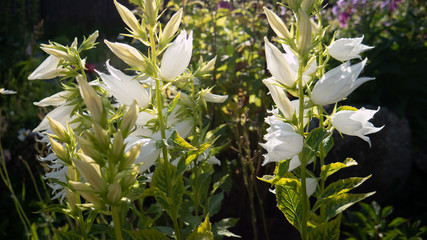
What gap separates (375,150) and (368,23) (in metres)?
1.42

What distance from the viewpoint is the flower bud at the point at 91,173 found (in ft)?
2.55

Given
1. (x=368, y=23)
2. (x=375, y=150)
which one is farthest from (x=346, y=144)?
(x=368, y=23)

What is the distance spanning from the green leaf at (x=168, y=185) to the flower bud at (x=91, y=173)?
0.24 m

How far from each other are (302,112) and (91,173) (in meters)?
0.48

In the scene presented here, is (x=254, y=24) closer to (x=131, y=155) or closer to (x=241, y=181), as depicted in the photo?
(x=241, y=181)

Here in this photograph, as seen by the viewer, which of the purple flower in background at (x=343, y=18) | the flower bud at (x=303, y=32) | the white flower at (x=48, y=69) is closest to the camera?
the flower bud at (x=303, y=32)

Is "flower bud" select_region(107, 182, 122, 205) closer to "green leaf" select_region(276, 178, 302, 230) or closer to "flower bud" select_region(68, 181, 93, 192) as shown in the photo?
"flower bud" select_region(68, 181, 93, 192)

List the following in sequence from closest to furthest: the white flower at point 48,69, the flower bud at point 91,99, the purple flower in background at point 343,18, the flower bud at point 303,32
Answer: the flower bud at point 91,99 → the flower bud at point 303,32 → the white flower at point 48,69 → the purple flower in background at point 343,18

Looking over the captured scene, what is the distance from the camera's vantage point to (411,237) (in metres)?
2.15

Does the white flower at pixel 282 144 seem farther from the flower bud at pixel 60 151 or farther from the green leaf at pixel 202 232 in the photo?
the flower bud at pixel 60 151

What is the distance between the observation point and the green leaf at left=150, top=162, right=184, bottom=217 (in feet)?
3.45

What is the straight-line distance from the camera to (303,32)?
0.89 meters

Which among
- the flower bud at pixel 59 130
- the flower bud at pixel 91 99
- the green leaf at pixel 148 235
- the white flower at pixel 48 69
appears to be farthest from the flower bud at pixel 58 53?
the green leaf at pixel 148 235

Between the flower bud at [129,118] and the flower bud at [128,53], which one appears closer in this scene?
the flower bud at [129,118]
